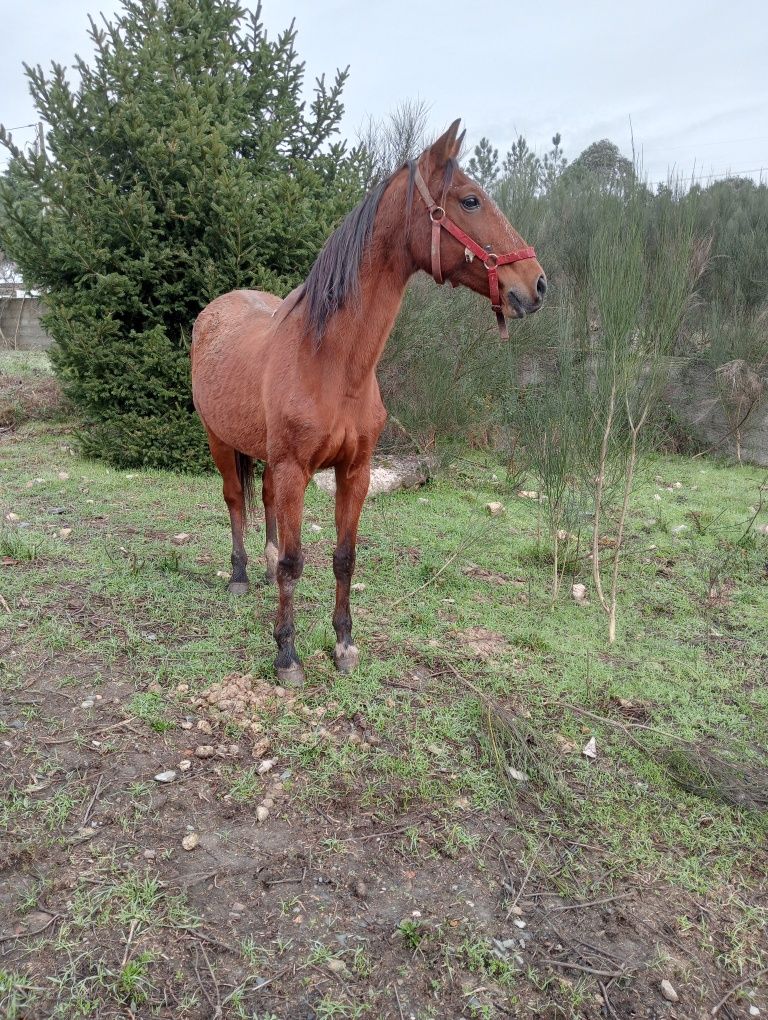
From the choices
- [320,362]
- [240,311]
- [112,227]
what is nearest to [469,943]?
[320,362]

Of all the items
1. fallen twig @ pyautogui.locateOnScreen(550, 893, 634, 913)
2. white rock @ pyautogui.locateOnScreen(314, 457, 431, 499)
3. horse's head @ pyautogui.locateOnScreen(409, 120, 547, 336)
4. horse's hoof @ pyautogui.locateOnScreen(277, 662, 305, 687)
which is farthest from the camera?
white rock @ pyautogui.locateOnScreen(314, 457, 431, 499)

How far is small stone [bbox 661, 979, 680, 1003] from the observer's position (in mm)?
1762

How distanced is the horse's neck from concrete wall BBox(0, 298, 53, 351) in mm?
15481

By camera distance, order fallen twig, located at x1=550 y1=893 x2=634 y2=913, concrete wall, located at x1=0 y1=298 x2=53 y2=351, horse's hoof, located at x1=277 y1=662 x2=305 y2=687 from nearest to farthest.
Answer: fallen twig, located at x1=550 y1=893 x2=634 y2=913 < horse's hoof, located at x1=277 y1=662 x2=305 y2=687 < concrete wall, located at x1=0 y1=298 x2=53 y2=351

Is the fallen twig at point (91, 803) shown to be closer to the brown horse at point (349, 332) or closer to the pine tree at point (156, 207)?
the brown horse at point (349, 332)

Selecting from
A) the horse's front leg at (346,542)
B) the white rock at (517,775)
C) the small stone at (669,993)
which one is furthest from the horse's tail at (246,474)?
the small stone at (669,993)

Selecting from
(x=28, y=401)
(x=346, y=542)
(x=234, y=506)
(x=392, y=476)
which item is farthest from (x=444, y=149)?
(x=28, y=401)

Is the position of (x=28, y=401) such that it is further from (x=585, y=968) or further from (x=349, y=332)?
(x=585, y=968)

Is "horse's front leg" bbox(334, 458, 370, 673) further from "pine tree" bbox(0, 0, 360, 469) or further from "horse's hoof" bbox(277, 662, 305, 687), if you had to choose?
"pine tree" bbox(0, 0, 360, 469)

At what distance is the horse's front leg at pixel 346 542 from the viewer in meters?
3.14

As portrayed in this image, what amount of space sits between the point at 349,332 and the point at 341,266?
28 cm

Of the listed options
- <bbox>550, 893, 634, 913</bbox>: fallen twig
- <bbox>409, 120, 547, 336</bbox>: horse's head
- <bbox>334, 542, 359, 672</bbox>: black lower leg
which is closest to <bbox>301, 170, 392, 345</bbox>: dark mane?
<bbox>409, 120, 547, 336</bbox>: horse's head

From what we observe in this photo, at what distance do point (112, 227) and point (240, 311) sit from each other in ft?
10.3

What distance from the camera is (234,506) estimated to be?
4324mm
